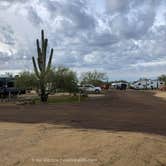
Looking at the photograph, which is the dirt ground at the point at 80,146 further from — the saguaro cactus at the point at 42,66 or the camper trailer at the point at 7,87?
the camper trailer at the point at 7,87

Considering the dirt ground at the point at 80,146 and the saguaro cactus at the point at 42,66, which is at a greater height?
the saguaro cactus at the point at 42,66

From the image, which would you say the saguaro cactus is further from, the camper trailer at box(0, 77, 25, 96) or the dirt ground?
the dirt ground

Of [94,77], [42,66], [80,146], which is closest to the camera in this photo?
[80,146]

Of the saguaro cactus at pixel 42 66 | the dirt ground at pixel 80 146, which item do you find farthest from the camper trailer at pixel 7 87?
the dirt ground at pixel 80 146

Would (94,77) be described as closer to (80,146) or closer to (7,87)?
(7,87)

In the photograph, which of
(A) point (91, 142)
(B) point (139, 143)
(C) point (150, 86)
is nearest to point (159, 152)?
(B) point (139, 143)

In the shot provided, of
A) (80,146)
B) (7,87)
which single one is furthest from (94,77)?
(80,146)

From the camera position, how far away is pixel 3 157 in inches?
513

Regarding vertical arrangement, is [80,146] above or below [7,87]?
below

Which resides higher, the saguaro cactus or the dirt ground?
the saguaro cactus

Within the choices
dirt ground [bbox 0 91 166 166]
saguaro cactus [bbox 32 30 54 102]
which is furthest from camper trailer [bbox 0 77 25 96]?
dirt ground [bbox 0 91 166 166]

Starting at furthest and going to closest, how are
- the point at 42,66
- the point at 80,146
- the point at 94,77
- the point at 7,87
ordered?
the point at 94,77 → the point at 7,87 → the point at 42,66 → the point at 80,146

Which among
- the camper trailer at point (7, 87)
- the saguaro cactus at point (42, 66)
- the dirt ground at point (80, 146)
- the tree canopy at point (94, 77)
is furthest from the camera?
the tree canopy at point (94, 77)

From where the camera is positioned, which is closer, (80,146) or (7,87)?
(80,146)
